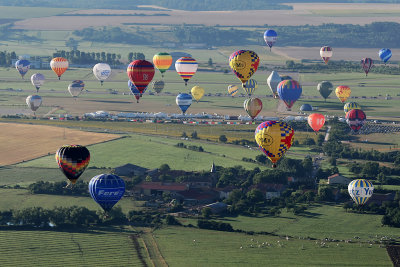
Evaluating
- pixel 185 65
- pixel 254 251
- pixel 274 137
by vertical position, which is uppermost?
pixel 185 65

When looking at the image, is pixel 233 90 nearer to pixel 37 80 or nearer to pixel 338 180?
pixel 37 80

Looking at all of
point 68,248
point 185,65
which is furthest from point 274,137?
point 185,65

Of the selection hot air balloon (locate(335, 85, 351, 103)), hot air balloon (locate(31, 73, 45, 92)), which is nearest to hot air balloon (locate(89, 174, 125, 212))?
hot air balloon (locate(335, 85, 351, 103))

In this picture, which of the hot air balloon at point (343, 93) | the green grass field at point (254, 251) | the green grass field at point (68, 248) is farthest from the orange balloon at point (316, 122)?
the green grass field at point (68, 248)

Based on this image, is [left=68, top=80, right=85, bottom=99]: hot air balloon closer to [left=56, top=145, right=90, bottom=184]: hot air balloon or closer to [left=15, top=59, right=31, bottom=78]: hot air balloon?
[left=15, top=59, right=31, bottom=78]: hot air balloon

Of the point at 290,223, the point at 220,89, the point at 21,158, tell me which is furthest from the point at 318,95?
the point at 290,223

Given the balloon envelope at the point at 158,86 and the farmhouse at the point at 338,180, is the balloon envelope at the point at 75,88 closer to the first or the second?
the balloon envelope at the point at 158,86
